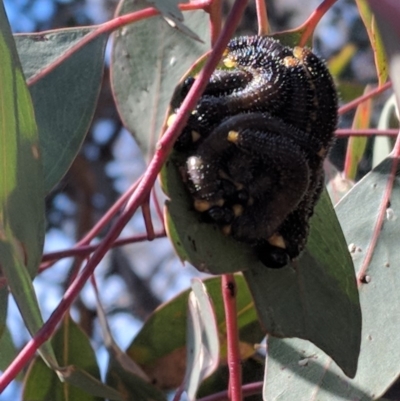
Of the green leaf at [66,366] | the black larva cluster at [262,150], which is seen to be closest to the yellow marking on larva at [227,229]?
the black larva cluster at [262,150]

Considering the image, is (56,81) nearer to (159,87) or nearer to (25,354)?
(159,87)

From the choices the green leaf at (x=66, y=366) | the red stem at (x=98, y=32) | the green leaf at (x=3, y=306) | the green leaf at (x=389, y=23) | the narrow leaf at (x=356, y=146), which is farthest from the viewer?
the narrow leaf at (x=356, y=146)

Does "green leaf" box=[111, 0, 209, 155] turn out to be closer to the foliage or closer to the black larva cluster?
the foliage

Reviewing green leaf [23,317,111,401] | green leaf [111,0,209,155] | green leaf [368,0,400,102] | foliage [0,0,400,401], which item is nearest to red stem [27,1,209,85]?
foliage [0,0,400,401]

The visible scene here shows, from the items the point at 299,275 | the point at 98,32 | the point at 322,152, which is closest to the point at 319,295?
the point at 299,275

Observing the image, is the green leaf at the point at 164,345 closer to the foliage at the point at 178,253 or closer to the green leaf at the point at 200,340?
the foliage at the point at 178,253

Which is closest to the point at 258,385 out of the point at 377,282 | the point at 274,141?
the point at 377,282

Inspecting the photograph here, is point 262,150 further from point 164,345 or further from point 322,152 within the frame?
point 164,345
